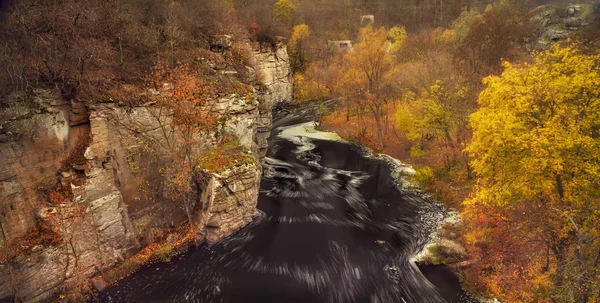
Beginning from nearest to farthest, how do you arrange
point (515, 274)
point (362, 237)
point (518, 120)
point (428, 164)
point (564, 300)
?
point (564, 300) < point (518, 120) < point (515, 274) < point (362, 237) < point (428, 164)

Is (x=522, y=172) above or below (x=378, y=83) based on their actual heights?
below

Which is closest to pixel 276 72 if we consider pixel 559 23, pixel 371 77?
pixel 371 77

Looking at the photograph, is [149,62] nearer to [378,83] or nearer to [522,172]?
[522,172]

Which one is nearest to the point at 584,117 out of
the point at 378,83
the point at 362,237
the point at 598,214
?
the point at 598,214

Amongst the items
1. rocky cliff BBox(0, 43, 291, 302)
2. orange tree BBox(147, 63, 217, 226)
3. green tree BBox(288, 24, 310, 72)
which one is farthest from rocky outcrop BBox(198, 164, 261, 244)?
green tree BBox(288, 24, 310, 72)

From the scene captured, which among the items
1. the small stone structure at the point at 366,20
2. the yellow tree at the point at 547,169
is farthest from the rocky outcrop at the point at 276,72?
the small stone structure at the point at 366,20

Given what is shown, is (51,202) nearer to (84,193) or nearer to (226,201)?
(84,193)

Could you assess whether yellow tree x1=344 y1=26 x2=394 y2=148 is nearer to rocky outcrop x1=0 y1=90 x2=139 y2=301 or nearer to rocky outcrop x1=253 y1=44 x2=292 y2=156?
rocky outcrop x1=253 y1=44 x2=292 y2=156
